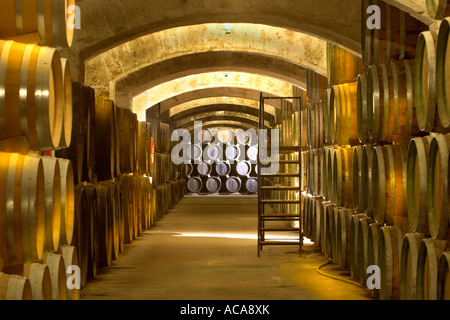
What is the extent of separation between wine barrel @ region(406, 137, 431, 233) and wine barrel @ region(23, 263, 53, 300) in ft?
8.68

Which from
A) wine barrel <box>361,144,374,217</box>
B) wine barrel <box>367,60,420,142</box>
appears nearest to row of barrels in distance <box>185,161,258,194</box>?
wine barrel <box>361,144,374,217</box>

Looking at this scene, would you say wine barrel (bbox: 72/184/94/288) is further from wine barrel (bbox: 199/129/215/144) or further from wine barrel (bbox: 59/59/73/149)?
wine barrel (bbox: 199/129/215/144)

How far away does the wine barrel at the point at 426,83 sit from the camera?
434cm

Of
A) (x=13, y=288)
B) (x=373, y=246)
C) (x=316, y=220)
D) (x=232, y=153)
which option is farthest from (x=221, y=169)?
(x=13, y=288)

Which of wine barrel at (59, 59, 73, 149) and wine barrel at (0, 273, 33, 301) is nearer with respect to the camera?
wine barrel at (0, 273, 33, 301)

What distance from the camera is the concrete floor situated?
6773mm

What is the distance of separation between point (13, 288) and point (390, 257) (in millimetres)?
3515

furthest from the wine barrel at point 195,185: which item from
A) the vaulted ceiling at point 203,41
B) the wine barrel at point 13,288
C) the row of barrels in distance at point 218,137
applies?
the wine barrel at point 13,288

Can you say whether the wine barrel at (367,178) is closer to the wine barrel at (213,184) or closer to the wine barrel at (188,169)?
the wine barrel at (188,169)

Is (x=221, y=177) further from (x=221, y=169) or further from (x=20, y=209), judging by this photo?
(x=20, y=209)

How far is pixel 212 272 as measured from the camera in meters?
8.17

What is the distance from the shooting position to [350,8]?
29.1 feet

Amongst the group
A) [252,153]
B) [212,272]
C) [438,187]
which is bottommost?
[212,272]
